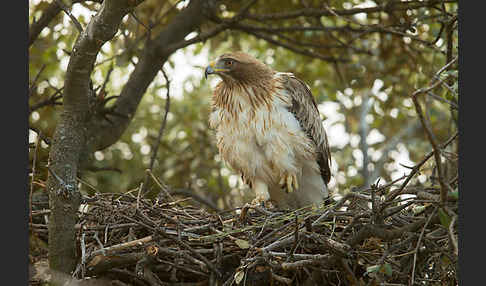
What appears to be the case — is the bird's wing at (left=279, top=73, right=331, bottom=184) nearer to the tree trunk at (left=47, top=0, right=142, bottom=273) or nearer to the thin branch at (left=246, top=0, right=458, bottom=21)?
the thin branch at (left=246, top=0, right=458, bottom=21)

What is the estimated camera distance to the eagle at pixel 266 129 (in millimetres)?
5664

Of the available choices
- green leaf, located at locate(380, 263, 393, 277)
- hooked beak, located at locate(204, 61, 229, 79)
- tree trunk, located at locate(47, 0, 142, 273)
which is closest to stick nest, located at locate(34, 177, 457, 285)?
green leaf, located at locate(380, 263, 393, 277)

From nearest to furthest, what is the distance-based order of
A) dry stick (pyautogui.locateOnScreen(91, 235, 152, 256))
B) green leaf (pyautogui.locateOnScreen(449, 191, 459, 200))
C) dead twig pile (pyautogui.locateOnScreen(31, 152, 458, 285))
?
green leaf (pyautogui.locateOnScreen(449, 191, 459, 200)) → dead twig pile (pyautogui.locateOnScreen(31, 152, 458, 285)) → dry stick (pyautogui.locateOnScreen(91, 235, 152, 256))

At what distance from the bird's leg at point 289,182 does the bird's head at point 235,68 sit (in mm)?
950

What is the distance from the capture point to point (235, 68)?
5.95 meters

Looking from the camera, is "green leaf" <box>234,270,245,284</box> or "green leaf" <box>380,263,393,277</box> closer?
"green leaf" <box>380,263,393,277</box>

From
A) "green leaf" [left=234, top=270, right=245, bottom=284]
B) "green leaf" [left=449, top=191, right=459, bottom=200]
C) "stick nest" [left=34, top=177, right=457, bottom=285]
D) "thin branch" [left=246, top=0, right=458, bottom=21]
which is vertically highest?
"thin branch" [left=246, top=0, right=458, bottom=21]

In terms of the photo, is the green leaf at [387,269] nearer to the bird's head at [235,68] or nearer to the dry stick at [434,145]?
the dry stick at [434,145]

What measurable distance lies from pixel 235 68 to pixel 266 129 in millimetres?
714

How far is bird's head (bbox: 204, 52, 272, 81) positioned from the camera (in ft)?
19.4

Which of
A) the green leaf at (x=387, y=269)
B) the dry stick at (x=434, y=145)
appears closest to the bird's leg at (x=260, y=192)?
the green leaf at (x=387, y=269)

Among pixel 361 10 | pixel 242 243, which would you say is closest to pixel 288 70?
pixel 361 10

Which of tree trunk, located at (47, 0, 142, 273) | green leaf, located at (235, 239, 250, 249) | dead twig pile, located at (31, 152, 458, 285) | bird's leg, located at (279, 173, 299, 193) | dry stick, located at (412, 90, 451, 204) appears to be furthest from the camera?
bird's leg, located at (279, 173, 299, 193)

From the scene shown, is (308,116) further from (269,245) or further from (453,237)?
(453,237)
